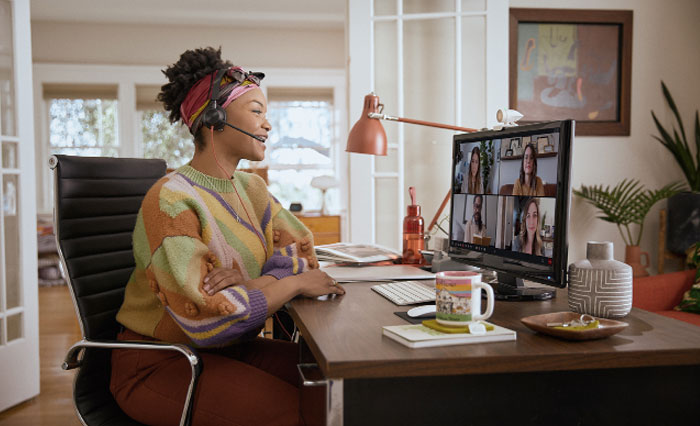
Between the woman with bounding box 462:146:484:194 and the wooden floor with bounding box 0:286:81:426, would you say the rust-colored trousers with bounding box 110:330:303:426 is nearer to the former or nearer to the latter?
the woman with bounding box 462:146:484:194

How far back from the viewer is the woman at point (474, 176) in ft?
5.24

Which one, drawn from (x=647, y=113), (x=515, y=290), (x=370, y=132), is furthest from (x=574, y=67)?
(x=515, y=290)

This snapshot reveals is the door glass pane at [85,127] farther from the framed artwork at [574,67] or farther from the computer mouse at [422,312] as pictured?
the computer mouse at [422,312]

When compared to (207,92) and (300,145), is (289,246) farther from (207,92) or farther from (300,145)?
(300,145)

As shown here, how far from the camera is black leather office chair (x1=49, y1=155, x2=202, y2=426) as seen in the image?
4.70 ft

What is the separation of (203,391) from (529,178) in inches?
32.8

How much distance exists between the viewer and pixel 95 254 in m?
1.60

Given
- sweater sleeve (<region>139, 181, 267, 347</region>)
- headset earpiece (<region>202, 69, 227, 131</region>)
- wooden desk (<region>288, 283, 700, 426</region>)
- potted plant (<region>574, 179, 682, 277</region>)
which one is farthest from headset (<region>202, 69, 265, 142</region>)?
potted plant (<region>574, 179, 682, 277</region>)

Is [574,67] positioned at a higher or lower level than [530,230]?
higher

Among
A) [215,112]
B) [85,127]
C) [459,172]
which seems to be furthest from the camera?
[85,127]

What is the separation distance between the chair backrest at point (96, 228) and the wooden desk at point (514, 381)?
80 centimetres

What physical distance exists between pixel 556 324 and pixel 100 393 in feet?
3.53

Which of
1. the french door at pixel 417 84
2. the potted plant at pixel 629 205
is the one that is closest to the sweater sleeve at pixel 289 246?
the french door at pixel 417 84

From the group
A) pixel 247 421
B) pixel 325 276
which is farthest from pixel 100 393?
pixel 325 276
